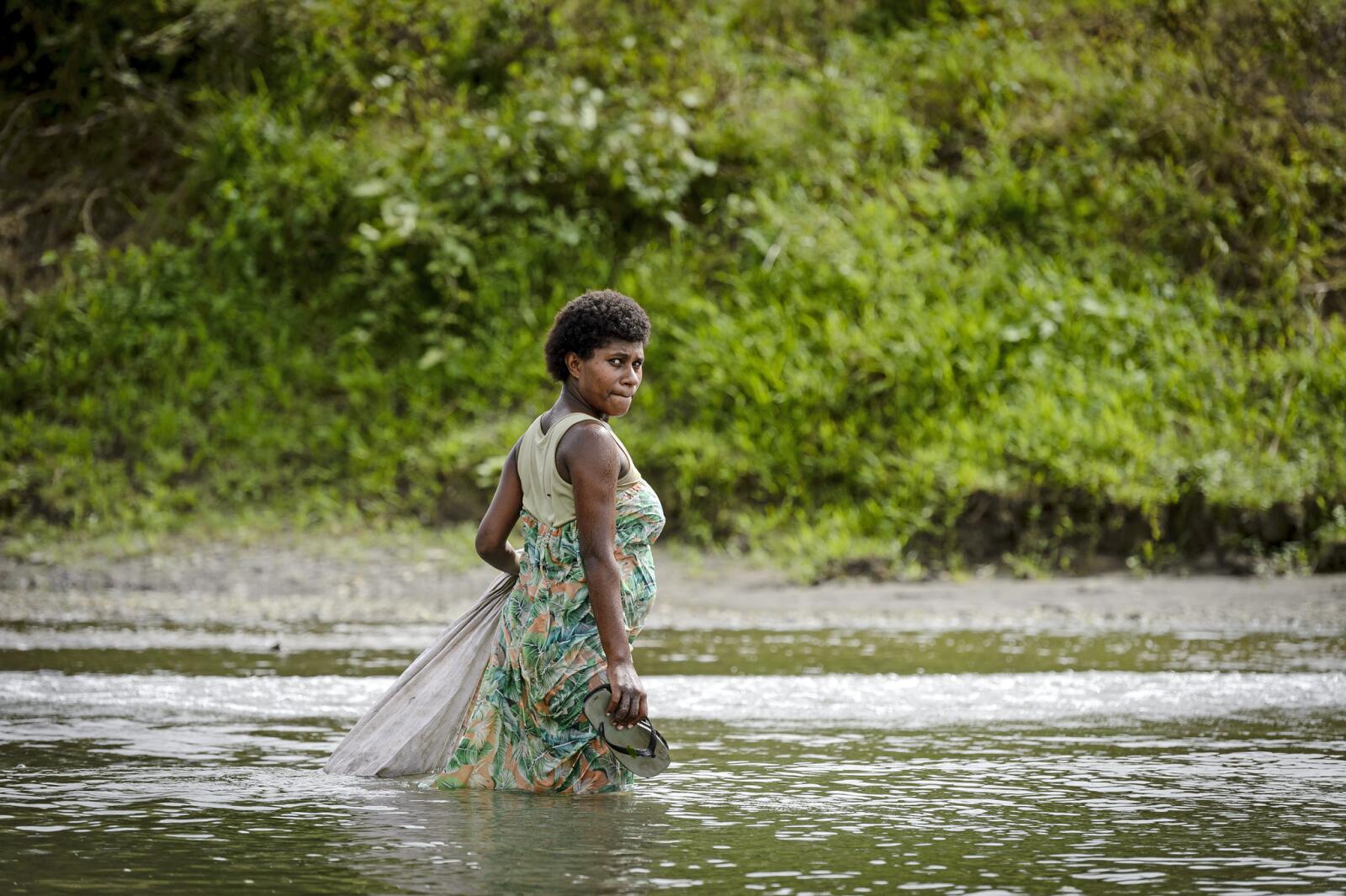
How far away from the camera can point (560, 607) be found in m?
4.70

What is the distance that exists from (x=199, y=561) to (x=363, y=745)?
778 cm

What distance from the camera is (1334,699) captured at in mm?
6910

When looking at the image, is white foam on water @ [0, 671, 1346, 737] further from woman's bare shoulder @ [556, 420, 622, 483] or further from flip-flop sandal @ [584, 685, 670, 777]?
woman's bare shoulder @ [556, 420, 622, 483]

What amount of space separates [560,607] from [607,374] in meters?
0.65

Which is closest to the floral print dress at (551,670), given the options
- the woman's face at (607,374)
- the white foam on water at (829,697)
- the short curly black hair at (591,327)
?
the woman's face at (607,374)

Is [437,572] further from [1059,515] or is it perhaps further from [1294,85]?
[1294,85]

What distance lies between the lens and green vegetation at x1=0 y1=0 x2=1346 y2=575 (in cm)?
1258

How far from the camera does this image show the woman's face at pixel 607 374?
4.64 meters

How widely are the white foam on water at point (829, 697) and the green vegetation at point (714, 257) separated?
4.04m

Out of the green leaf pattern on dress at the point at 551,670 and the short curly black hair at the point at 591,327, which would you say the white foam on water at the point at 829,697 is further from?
the short curly black hair at the point at 591,327

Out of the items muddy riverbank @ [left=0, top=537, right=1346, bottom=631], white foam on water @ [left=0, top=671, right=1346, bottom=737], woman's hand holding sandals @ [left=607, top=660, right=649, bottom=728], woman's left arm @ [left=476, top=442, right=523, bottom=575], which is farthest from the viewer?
muddy riverbank @ [left=0, top=537, right=1346, bottom=631]

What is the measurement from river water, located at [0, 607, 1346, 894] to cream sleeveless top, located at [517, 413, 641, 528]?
0.84 meters

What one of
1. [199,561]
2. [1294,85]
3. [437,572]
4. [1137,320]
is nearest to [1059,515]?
[1137,320]

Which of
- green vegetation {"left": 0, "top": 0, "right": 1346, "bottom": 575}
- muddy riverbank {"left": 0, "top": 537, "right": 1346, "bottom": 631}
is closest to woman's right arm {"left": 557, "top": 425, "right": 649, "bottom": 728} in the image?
muddy riverbank {"left": 0, "top": 537, "right": 1346, "bottom": 631}
